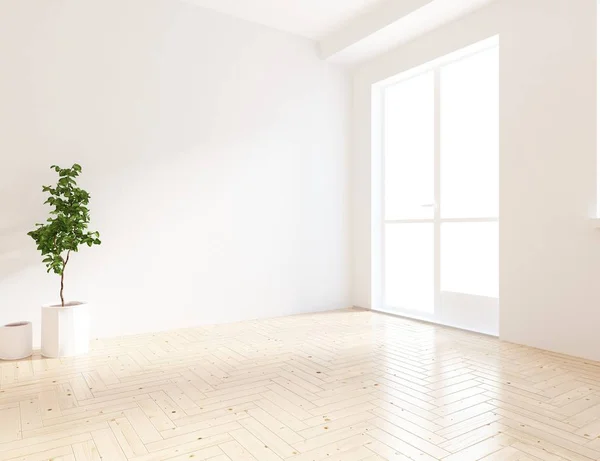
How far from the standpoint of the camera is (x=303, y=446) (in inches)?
80.4

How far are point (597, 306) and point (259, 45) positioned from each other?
390 cm

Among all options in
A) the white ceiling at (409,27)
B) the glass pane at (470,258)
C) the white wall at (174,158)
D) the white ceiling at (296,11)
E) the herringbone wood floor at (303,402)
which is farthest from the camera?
the white ceiling at (296,11)

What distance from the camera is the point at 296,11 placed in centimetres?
467

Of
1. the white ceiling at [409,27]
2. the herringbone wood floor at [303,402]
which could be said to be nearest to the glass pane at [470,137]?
the white ceiling at [409,27]

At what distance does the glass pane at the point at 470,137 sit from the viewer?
428 cm

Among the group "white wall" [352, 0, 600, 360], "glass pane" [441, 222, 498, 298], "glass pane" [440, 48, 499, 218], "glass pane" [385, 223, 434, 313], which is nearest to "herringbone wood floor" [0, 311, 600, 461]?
"white wall" [352, 0, 600, 360]

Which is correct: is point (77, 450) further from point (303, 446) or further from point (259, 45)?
point (259, 45)

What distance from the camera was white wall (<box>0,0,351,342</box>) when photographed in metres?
3.78

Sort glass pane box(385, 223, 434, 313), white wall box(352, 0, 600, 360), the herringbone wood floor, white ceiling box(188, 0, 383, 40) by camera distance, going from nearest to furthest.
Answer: the herringbone wood floor → white wall box(352, 0, 600, 360) → white ceiling box(188, 0, 383, 40) → glass pane box(385, 223, 434, 313)

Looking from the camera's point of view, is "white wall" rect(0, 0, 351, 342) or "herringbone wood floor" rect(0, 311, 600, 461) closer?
"herringbone wood floor" rect(0, 311, 600, 461)

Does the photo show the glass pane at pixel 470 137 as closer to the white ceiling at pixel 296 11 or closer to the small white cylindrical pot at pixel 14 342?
the white ceiling at pixel 296 11

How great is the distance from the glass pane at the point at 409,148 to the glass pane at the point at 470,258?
1.34 ft

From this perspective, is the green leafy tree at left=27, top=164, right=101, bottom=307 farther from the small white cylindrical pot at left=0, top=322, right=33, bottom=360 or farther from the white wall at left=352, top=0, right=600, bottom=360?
the white wall at left=352, top=0, right=600, bottom=360

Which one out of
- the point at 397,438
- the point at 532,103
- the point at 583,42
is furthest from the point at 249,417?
the point at 583,42
